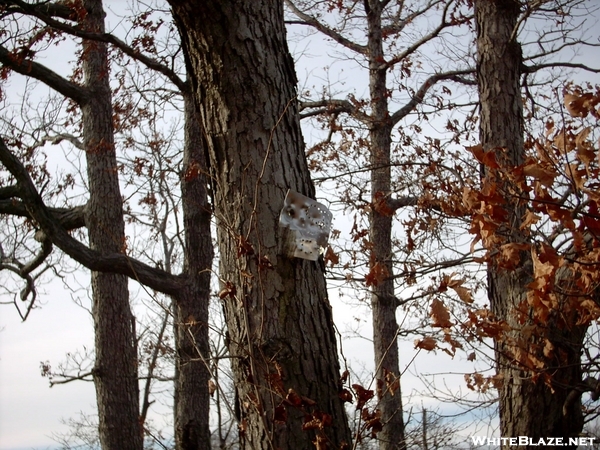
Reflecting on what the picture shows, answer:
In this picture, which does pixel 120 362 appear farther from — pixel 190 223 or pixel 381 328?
pixel 381 328

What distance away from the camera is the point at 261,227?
2.78 meters

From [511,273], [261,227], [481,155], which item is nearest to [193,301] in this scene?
[511,273]

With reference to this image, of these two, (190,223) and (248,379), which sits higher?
(190,223)

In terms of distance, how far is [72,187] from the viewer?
11859 millimetres

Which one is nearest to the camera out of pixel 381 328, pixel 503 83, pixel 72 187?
pixel 503 83

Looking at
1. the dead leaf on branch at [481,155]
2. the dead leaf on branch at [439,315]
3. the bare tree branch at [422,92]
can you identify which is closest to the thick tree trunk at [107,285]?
the bare tree branch at [422,92]

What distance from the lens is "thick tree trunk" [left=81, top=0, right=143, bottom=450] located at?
8.98 m

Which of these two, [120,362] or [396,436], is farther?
[396,436]

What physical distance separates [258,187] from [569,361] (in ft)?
10.5

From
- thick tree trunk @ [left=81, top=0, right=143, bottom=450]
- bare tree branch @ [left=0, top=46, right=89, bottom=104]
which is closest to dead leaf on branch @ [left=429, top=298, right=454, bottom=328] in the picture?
thick tree trunk @ [left=81, top=0, right=143, bottom=450]

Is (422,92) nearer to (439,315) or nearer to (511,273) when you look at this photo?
(511,273)

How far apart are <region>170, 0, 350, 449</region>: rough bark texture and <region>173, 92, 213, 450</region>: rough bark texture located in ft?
17.3

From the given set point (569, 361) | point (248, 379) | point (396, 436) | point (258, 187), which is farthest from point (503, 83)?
point (396, 436)

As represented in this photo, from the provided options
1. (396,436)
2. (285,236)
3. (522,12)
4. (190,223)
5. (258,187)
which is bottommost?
(396,436)
